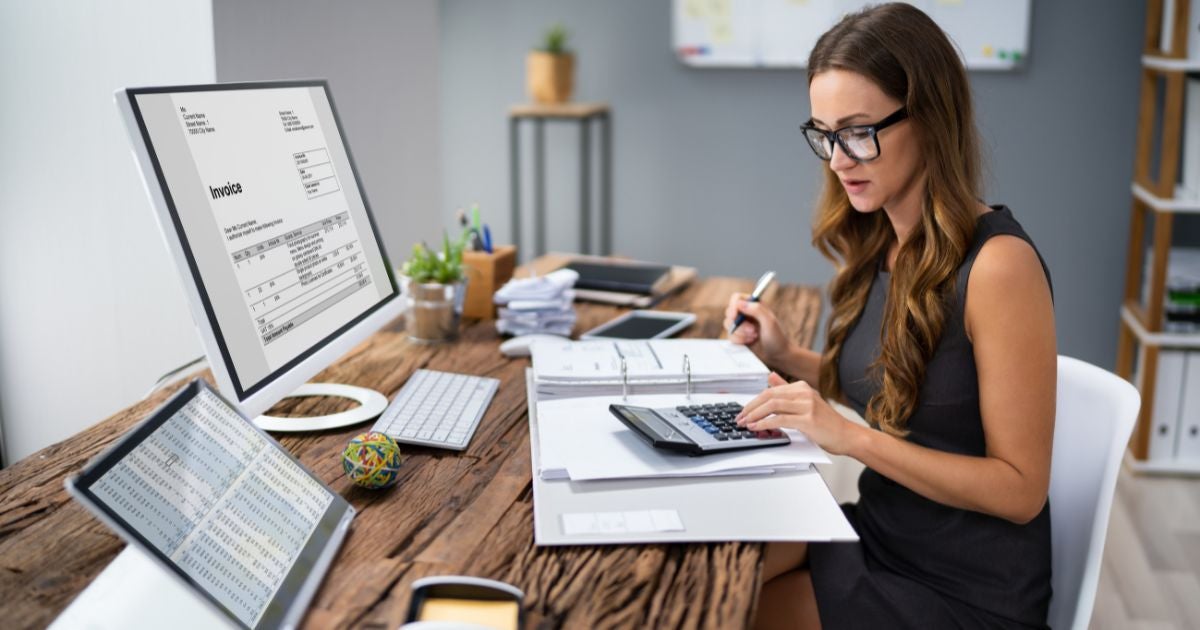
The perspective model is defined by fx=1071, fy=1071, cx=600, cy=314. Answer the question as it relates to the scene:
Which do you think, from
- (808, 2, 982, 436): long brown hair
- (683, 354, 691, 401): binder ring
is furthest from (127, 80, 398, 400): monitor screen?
(808, 2, 982, 436): long brown hair

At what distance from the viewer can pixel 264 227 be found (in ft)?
4.24

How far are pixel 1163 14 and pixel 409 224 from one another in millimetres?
2494

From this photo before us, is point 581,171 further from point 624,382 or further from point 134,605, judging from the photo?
point 134,605

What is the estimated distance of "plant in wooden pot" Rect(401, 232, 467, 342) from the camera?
1.83 metres

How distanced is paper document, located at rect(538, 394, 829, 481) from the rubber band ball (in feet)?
0.56

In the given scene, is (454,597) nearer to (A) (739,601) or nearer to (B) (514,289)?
(A) (739,601)

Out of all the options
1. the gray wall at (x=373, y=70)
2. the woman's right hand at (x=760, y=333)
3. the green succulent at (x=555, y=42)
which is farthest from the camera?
the green succulent at (x=555, y=42)

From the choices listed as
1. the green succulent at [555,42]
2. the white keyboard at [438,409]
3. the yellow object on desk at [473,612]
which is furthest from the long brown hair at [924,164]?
the green succulent at [555,42]

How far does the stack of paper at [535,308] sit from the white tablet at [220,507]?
31.1 inches

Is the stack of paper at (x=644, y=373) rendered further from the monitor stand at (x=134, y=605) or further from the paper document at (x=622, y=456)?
the monitor stand at (x=134, y=605)

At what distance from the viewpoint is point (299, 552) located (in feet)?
3.25

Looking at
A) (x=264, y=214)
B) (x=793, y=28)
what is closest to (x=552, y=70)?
(x=793, y=28)

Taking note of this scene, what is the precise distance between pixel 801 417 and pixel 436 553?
0.46 metres

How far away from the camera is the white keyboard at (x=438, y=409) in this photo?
1350 mm
